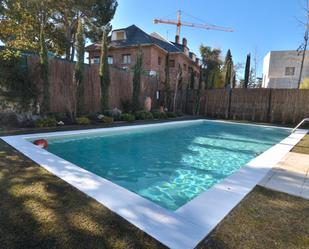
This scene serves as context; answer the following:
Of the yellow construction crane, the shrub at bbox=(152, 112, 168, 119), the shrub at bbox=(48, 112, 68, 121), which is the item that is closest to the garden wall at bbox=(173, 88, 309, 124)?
the shrub at bbox=(152, 112, 168, 119)

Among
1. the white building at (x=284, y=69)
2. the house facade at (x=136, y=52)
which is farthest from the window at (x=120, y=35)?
the white building at (x=284, y=69)

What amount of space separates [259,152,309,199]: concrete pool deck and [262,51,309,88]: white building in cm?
2429

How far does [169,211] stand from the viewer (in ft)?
7.64

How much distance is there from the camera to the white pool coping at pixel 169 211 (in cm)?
194

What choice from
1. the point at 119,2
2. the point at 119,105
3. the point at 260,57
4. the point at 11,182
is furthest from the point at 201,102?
the point at 260,57

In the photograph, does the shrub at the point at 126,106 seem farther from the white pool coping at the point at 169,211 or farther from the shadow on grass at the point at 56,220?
the shadow on grass at the point at 56,220

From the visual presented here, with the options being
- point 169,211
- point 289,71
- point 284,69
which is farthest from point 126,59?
point 169,211

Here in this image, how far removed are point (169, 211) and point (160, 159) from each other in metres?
3.16

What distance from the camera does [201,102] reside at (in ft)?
52.1

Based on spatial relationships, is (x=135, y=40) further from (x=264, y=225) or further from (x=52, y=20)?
(x=264, y=225)

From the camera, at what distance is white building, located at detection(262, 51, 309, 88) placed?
23.8 meters

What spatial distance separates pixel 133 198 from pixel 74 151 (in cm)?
360

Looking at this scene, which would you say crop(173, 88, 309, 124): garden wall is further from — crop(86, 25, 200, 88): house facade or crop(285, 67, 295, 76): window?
crop(285, 67, 295, 76): window

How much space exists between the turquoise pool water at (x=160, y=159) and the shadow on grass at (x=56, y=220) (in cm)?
121
